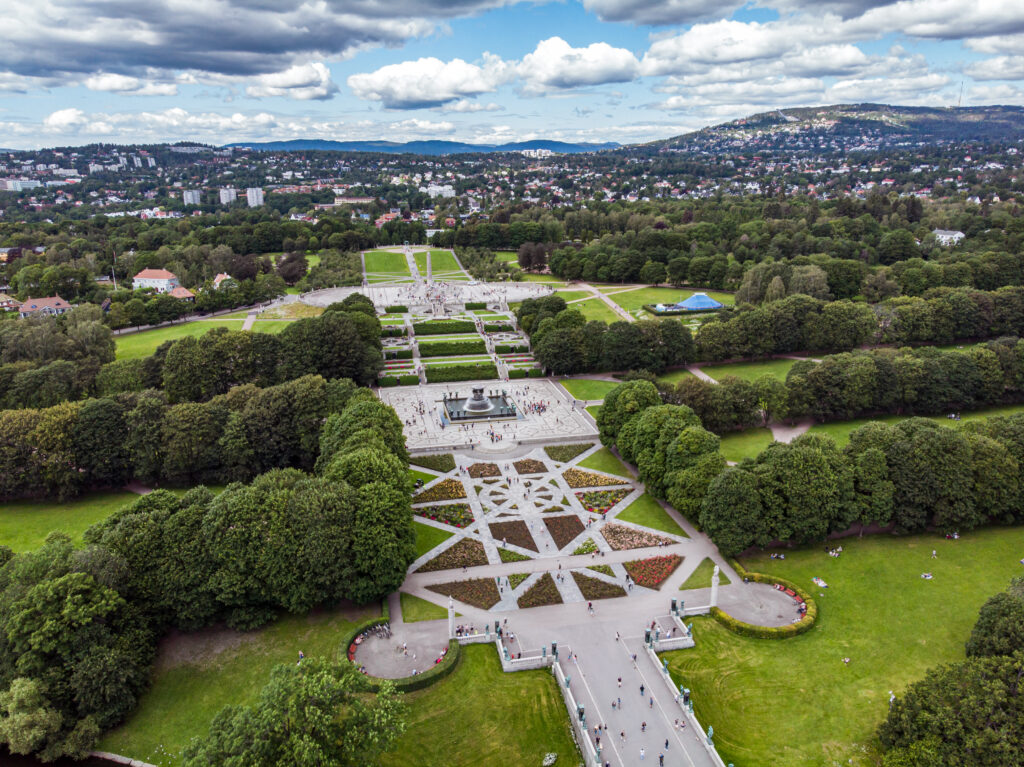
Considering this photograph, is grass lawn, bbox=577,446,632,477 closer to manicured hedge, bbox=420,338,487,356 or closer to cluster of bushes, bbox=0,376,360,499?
cluster of bushes, bbox=0,376,360,499

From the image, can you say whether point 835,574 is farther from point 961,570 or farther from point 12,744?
point 12,744

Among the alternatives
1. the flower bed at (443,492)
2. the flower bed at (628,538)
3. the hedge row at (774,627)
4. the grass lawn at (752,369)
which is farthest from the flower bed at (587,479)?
the grass lawn at (752,369)

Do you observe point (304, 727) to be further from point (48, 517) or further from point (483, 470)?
point (48, 517)

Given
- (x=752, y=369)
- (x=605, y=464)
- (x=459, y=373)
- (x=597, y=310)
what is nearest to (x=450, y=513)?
(x=605, y=464)

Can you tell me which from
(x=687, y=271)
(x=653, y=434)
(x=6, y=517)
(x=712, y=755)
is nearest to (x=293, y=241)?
(x=687, y=271)

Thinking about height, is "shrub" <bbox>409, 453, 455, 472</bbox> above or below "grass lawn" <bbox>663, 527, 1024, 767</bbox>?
above

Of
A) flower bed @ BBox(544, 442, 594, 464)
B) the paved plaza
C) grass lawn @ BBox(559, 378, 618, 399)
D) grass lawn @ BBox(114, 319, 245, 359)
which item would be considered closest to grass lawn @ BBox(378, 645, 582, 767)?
flower bed @ BBox(544, 442, 594, 464)

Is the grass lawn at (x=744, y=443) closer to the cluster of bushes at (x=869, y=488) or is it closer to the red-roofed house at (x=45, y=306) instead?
the cluster of bushes at (x=869, y=488)
